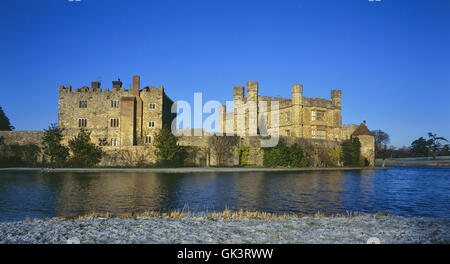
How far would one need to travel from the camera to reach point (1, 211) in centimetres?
1203

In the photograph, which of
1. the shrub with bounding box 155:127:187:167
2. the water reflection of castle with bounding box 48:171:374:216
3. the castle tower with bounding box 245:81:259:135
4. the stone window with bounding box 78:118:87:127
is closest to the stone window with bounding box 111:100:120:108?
the stone window with bounding box 78:118:87:127

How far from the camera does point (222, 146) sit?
41750 mm

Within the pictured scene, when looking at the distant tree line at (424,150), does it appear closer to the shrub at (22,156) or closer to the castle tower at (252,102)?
the castle tower at (252,102)

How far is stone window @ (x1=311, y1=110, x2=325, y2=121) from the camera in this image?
5350cm

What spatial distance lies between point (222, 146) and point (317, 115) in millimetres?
20093

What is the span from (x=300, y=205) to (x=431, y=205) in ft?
20.4

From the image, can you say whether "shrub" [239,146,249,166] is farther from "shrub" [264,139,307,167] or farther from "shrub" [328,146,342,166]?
"shrub" [328,146,342,166]

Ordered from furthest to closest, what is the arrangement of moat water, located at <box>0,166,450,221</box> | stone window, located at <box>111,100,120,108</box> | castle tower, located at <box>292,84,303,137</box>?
castle tower, located at <box>292,84,303,137</box> → stone window, located at <box>111,100,120,108</box> → moat water, located at <box>0,166,450,221</box>

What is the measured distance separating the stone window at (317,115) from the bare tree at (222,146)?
17550 millimetres

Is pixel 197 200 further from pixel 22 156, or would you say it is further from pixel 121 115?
pixel 22 156

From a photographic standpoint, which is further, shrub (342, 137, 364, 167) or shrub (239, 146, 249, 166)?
shrub (342, 137, 364, 167)

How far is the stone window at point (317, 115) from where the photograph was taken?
53.5 m

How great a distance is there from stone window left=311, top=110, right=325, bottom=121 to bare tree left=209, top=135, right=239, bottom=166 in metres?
17.6

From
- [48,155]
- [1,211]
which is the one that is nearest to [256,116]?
[48,155]
